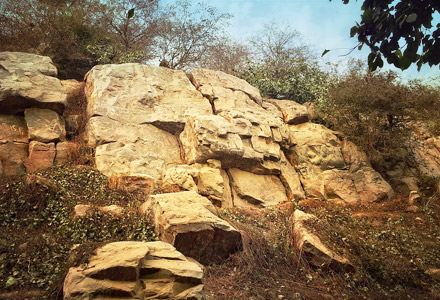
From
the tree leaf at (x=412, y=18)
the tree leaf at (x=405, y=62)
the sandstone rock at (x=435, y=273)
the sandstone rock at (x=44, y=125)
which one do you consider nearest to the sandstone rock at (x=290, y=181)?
the sandstone rock at (x=435, y=273)

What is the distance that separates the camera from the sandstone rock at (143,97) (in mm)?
9828

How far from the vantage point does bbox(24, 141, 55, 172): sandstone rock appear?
322 inches

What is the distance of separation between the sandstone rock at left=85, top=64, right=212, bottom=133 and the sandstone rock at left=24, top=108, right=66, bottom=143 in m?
0.89

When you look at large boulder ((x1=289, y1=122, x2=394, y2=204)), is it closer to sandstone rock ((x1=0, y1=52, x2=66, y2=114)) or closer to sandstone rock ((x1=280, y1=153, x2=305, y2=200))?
sandstone rock ((x1=280, y1=153, x2=305, y2=200))

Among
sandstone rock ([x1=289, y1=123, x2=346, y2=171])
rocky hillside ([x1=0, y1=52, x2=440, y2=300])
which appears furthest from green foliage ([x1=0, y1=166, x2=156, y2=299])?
sandstone rock ([x1=289, y1=123, x2=346, y2=171])

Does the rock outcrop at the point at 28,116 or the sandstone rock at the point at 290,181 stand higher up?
the rock outcrop at the point at 28,116

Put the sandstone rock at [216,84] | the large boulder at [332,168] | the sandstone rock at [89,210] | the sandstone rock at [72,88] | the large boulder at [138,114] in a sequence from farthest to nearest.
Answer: the sandstone rock at [216,84], the sandstone rock at [72,88], the large boulder at [332,168], the large boulder at [138,114], the sandstone rock at [89,210]

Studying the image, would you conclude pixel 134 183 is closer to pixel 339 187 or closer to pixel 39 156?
pixel 39 156

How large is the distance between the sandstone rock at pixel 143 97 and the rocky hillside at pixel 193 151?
0.03 metres

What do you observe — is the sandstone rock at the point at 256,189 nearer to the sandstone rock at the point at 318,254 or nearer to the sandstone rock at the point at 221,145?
the sandstone rock at the point at 221,145

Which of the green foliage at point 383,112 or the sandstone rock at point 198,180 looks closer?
the sandstone rock at point 198,180

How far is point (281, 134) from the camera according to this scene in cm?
1145

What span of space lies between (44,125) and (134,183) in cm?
297

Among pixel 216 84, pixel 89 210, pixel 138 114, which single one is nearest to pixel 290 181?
pixel 216 84
